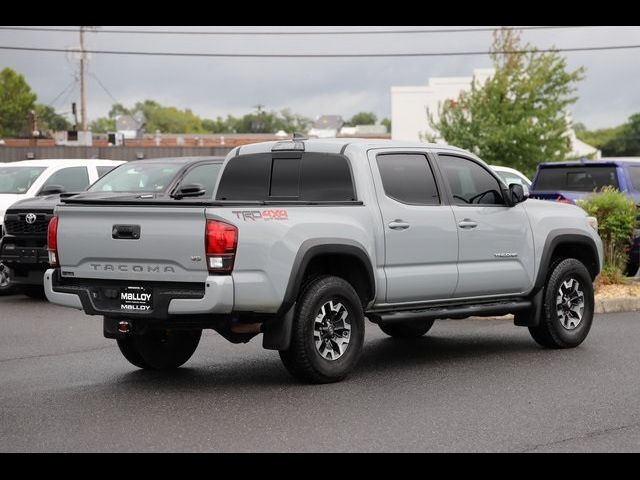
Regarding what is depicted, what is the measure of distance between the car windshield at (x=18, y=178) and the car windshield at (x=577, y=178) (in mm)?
8017

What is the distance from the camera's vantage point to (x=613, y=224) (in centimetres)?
1543

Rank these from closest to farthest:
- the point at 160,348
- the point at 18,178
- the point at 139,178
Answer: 1. the point at 160,348
2. the point at 139,178
3. the point at 18,178

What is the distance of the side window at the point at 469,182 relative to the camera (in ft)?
34.0

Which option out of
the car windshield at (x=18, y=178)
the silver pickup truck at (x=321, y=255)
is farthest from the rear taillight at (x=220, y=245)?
the car windshield at (x=18, y=178)

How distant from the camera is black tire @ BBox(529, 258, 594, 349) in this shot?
10891 mm

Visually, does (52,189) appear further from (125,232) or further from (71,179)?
(125,232)

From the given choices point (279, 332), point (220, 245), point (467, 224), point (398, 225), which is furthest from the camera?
point (467, 224)

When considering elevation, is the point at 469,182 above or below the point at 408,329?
above

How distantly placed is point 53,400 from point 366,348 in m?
3.74

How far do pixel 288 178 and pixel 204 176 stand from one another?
4982mm

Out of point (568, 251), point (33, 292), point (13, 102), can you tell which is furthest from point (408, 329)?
point (13, 102)

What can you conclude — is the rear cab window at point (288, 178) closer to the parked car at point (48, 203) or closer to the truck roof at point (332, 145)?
the truck roof at point (332, 145)
